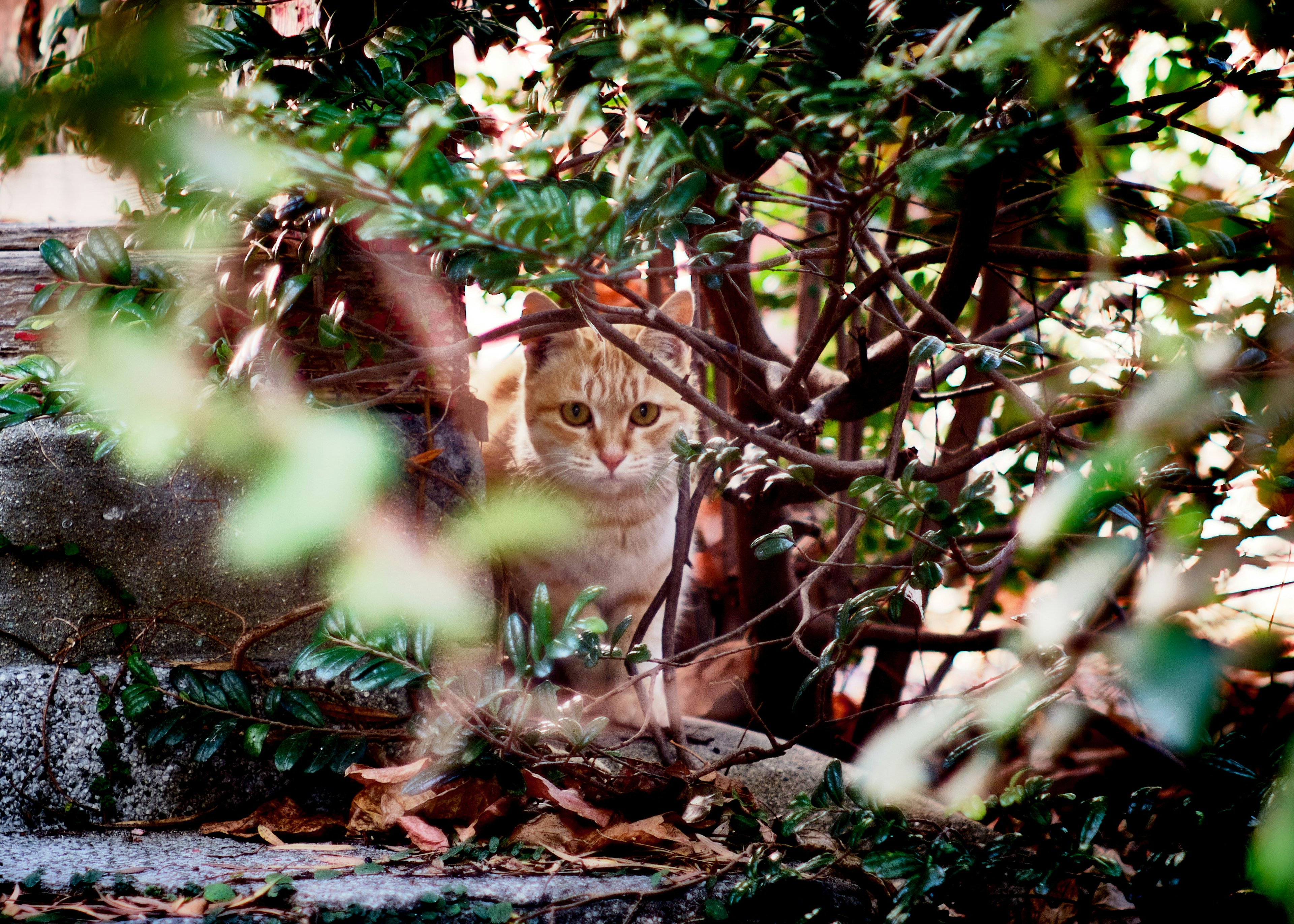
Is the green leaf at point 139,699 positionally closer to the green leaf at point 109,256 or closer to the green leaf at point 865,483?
the green leaf at point 109,256

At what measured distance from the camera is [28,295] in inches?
68.5

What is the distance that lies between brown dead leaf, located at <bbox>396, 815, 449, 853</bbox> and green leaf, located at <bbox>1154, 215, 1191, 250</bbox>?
1347 millimetres

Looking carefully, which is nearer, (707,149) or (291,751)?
(707,149)

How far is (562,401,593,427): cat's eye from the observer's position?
2.41 m

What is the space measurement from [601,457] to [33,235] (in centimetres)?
135

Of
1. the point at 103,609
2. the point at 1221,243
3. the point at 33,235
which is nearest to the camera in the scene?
the point at 1221,243

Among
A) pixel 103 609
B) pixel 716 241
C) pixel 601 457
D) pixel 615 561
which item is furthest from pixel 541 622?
pixel 601 457

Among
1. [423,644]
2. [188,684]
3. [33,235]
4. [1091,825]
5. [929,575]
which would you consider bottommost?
[1091,825]

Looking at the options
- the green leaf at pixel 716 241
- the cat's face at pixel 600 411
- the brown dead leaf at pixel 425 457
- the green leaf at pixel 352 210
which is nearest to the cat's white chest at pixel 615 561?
the cat's face at pixel 600 411

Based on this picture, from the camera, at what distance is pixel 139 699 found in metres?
1.36

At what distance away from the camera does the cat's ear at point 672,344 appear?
7.02ft

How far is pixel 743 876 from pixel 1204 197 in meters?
1.82

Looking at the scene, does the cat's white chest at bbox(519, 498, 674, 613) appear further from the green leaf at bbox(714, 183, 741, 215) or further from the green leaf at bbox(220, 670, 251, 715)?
the green leaf at bbox(714, 183, 741, 215)

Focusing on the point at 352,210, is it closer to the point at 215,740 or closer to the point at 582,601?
the point at 582,601
